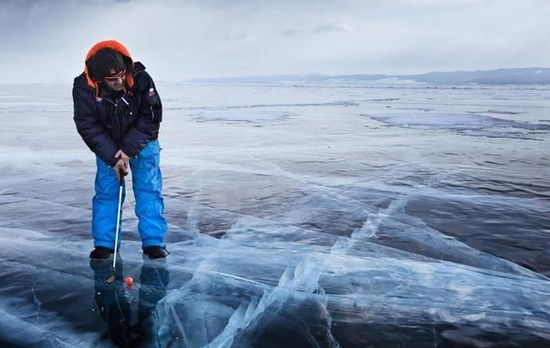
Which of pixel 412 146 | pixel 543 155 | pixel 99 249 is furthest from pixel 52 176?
pixel 543 155

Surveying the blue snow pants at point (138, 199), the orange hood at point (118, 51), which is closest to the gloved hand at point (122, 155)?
the blue snow pants at point (138, 199)

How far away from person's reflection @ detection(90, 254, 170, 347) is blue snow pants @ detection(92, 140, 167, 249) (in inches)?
7.8

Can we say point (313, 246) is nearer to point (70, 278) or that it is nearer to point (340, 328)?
point (340, 328)

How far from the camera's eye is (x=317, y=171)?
676cm

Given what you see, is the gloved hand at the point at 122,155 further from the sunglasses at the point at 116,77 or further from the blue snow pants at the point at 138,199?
the sunglasses at the point at 116,77

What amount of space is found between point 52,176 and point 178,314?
4.41 m

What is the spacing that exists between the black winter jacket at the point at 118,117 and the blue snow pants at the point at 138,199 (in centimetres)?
15

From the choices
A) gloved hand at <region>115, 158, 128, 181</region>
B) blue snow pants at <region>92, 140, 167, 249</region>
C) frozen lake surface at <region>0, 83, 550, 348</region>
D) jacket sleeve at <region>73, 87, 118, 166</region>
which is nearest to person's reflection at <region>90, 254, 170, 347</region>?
frozen lake surface at <region>0, 83, 550, 348</region>

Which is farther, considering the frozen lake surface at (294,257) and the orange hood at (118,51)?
the orange hood at (118,51)

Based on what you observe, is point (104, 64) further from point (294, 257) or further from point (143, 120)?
point (294, 257)

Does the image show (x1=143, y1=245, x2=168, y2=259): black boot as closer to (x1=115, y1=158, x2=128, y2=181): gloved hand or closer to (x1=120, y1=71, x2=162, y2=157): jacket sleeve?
(x1=115, y1=158, x2=128, y2=181): gloved hand

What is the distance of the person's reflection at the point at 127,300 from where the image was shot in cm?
238

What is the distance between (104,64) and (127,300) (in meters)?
1.49

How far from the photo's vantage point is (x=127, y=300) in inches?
108
